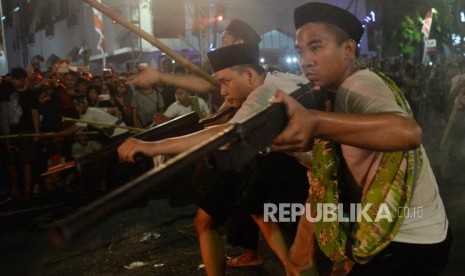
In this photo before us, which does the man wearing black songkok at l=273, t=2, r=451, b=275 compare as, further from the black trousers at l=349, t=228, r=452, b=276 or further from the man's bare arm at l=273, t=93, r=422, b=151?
the man's bare arm at l=273, t=93, r=422, b=151

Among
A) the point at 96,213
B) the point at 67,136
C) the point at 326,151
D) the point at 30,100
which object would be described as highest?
the point at 96,213

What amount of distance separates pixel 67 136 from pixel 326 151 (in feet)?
24.7

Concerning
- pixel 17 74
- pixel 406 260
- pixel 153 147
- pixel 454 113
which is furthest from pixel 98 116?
pixel 406 260

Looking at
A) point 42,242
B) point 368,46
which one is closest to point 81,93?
point 42,242

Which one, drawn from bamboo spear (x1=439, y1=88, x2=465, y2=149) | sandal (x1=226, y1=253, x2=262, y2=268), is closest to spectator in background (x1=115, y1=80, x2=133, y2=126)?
sandal (x1=226, y1=253, x2=262, y2=268)

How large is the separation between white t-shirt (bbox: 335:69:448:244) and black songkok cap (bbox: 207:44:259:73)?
187 centimetres

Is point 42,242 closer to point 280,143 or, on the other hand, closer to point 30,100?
point 30,100

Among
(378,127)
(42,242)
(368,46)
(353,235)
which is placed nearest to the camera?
(378,127)

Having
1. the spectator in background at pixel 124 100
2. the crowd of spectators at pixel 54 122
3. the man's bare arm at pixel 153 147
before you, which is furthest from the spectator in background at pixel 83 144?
the man's bare arm at pixel 153 147

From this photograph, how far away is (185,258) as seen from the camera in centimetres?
543

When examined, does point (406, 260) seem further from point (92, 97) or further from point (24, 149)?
point (92, 97)

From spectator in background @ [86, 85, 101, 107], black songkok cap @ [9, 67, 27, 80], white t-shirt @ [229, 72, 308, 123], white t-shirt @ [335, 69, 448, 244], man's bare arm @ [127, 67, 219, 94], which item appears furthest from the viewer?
spectator in background @ [86, 85, 101, 107]

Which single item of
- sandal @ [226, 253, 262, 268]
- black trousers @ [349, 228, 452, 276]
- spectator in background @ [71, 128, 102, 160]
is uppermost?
black trousers @ [349, 228, 452, 276]

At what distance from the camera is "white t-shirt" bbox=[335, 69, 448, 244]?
209 cm
